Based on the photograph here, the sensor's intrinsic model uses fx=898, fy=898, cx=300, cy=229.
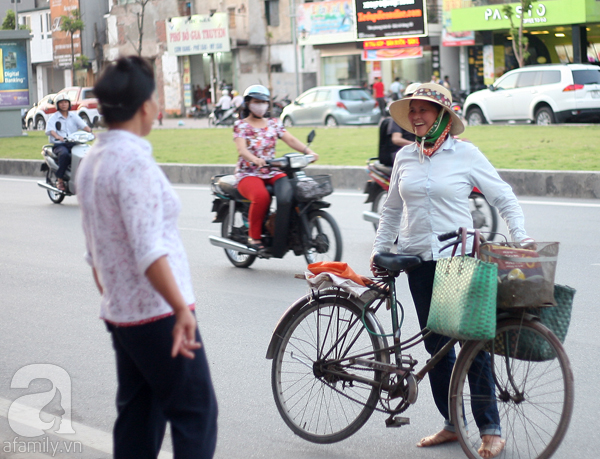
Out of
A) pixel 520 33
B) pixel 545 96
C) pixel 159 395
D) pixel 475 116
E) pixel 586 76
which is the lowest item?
pixel 159 395

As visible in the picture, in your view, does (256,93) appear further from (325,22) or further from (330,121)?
(325,22)

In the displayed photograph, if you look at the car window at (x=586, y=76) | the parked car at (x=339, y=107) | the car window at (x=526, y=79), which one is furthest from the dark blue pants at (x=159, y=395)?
the parked car at (x=339, y=107)

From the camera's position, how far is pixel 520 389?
3711 mm

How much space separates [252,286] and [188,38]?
42324 mm

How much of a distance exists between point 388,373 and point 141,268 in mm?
1640

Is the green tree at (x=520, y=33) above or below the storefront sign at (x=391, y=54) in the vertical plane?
below

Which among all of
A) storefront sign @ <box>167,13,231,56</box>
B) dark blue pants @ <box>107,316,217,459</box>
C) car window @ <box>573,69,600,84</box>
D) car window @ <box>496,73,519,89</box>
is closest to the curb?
car window @ <box>573,69,600,84</box>

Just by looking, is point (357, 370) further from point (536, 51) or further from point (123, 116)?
point (536, 51)

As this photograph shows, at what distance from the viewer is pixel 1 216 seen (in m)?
13.0

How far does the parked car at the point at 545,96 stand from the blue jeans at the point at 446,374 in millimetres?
19585

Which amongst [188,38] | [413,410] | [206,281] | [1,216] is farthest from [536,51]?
[413,410]

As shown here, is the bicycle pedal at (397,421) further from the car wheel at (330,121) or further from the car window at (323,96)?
the car window at (323,96)

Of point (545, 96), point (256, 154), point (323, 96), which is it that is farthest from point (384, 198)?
point (323, 96)

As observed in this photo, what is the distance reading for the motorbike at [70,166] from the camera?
14180 millimetres
